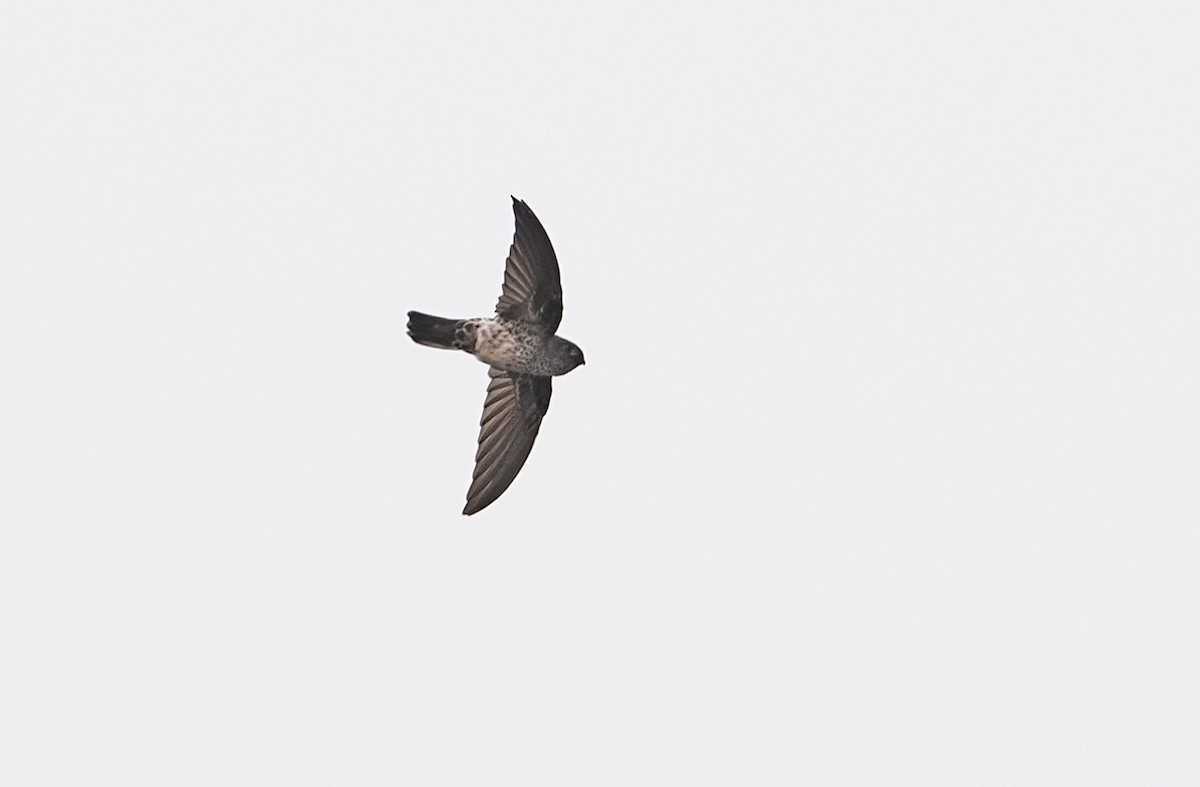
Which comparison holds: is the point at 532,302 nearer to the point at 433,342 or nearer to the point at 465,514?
the point at 433,342

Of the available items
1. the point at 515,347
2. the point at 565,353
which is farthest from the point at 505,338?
the point at 565,353

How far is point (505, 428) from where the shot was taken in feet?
35.8

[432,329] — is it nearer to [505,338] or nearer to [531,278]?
[505,338]

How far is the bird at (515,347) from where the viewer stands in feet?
33.9

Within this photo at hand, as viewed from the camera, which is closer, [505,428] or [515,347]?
[515,347]

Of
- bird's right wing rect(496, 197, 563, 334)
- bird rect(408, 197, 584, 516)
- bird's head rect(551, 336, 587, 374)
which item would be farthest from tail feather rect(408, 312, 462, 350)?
bird's head rect(551, 336, 587, 374)

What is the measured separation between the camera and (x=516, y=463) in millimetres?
10891

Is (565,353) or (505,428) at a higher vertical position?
(565,353)

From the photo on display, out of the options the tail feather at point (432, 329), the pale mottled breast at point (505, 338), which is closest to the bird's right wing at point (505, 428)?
the pale mottled breast at point (505, 338)

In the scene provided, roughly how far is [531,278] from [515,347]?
0.44m

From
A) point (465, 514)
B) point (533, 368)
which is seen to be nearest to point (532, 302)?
point (533, 368)

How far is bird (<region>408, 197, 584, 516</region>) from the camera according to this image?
10344 mm

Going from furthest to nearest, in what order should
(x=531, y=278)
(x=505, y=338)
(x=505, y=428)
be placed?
(x=505, y=428), (x=505, y=338), (x=531, y=278)

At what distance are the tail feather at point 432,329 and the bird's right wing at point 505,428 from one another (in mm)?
443
